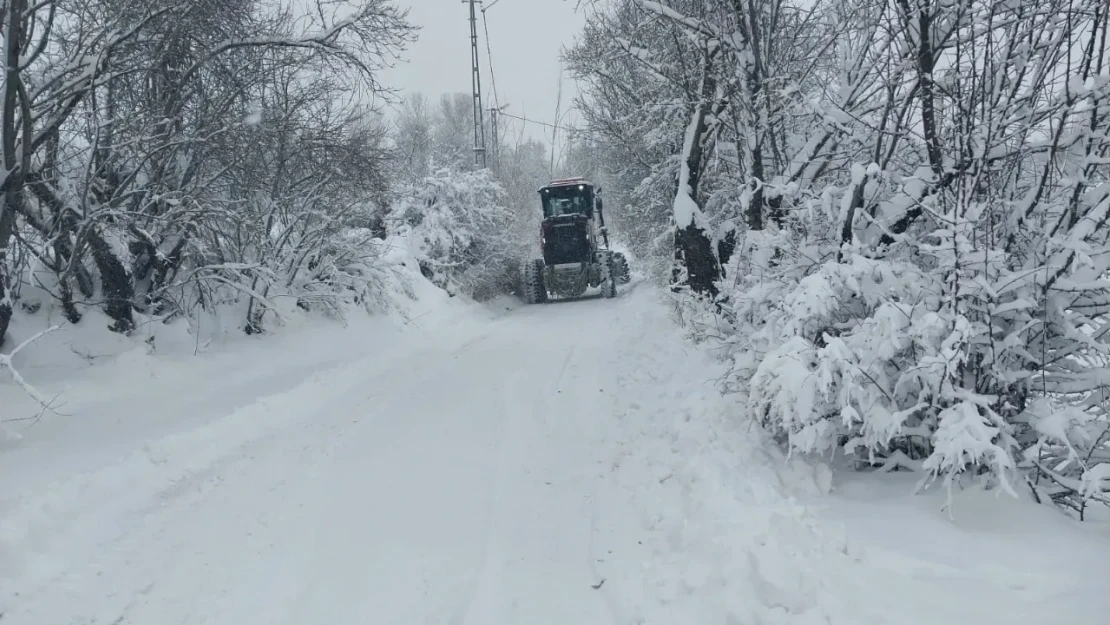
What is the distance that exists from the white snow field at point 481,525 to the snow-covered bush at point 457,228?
12.8 metres

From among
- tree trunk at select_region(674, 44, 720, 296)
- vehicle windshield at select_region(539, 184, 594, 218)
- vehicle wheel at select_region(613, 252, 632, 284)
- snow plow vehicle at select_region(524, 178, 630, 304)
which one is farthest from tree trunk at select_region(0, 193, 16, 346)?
vehicle wheel at select_region(613, 252, 632, 284)

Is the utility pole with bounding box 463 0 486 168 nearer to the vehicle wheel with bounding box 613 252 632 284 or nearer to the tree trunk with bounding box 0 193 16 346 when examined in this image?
the vehicle wheel with bounding box 613 252 632 284

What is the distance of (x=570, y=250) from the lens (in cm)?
2284

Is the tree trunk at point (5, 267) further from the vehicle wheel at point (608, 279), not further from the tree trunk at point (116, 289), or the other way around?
Result: the vehicle wheel at point (608, 279)

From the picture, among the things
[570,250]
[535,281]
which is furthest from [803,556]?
[535,281]

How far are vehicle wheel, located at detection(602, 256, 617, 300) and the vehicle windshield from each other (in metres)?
1.90

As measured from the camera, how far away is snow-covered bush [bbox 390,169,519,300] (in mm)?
20453

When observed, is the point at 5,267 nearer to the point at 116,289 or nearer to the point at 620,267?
the point at 116,289

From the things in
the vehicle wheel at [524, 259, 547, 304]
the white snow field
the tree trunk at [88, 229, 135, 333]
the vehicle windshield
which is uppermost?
the vehicle windshield

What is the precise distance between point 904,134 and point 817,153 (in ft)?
6.32

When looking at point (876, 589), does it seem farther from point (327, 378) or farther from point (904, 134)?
point (327, 378)

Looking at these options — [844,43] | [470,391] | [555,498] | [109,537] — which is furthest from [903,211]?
[109,537]

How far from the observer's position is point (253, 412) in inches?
276

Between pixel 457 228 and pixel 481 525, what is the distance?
56.4ft
